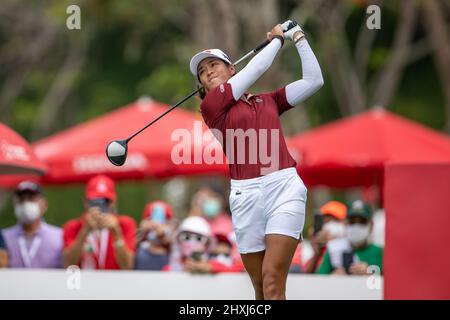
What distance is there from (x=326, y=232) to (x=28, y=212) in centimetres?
295

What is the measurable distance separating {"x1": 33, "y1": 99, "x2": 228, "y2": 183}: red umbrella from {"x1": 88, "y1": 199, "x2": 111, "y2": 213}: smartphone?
11.2 ft

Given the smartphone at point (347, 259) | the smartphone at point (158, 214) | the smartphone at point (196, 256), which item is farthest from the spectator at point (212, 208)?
the smartphone at point (347, 259)

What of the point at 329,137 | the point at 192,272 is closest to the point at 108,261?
the point at 192,272

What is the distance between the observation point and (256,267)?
7680 millimetres

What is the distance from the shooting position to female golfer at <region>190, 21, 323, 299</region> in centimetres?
747

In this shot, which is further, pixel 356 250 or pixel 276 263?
pixel 356 250

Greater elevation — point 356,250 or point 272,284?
point 356,250

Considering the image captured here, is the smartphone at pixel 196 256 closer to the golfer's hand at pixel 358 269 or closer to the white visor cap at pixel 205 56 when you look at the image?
the golfer's hand at pixel 358 269

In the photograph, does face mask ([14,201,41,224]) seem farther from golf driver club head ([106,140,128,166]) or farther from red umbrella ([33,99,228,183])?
red umbrella ([33,99,228,183])

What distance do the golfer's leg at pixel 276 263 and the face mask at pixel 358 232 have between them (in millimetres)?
2970

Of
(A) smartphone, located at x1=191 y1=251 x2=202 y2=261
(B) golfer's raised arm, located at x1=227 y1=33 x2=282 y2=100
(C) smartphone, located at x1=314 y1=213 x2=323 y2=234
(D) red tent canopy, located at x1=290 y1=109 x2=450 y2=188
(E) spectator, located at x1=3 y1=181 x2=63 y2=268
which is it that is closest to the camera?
(B) golfer's raised arm, located at x1=227 y1=33 x2=282 y2=100

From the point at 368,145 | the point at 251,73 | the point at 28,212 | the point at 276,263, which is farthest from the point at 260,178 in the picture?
the point at 368,145

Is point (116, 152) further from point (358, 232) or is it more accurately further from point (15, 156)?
point (358, 232)

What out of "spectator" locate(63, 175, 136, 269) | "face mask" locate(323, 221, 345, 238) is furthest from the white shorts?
"spectator" locate(63, 175, 136, 269)
